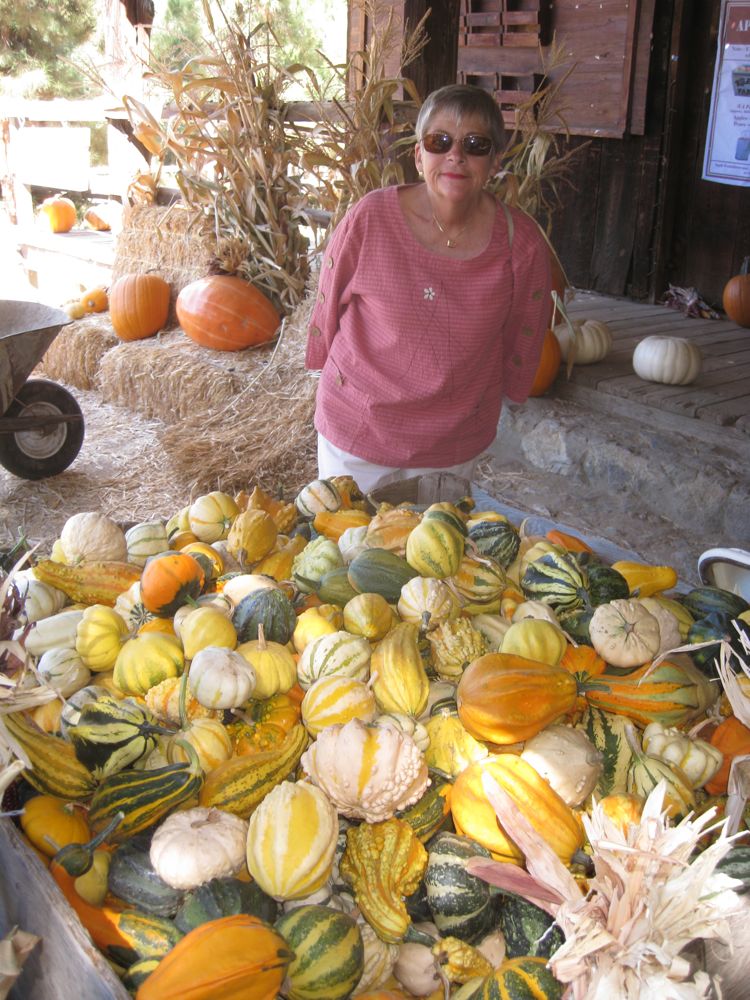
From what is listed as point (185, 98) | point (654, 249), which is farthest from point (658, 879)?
point (185, 98)

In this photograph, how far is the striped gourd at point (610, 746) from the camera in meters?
1.51

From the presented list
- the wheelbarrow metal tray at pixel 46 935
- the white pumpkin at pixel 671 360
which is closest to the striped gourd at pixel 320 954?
the wheelbarrow metal tray at pixel 46 935

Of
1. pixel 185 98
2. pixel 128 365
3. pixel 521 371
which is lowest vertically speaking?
pixel 128 365

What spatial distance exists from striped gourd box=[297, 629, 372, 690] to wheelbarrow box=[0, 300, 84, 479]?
3693mm

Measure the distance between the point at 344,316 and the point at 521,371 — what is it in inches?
29.0

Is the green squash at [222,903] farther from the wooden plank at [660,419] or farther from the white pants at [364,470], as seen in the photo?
the wooden plank at [660,419]

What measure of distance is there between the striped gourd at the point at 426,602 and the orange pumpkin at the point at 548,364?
3.07m

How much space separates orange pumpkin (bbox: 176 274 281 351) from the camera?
630 centimetres

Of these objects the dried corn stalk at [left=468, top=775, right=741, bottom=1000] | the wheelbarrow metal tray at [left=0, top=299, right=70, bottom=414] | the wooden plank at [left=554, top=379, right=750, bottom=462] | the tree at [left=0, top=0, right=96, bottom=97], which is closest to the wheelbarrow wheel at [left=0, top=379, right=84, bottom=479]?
the wheelbarrow metal tray at [left=0, top=299, right=70, bottom=414]

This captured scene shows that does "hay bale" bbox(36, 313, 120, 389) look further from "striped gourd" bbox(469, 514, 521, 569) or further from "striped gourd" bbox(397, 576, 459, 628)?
"striped gourd" bbox(397, 576, 459, 628)

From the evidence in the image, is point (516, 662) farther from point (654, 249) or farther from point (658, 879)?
point (654, 249)

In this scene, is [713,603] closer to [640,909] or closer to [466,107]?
[640,909]

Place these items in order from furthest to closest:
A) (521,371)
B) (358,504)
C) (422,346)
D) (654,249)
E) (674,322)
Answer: (654,249) < (674,322) < (521,371) < (422,346) < (358,504)

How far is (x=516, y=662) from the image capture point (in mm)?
1521
